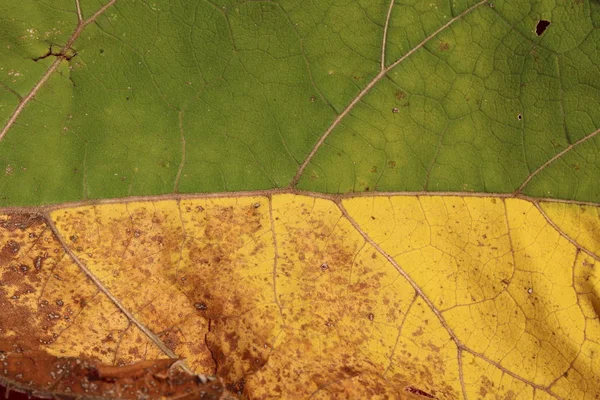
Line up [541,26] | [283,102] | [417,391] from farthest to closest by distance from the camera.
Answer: [417,391]
[283,102]
[541,26]

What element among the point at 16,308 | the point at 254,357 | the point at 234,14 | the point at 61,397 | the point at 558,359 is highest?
the point at 234,14

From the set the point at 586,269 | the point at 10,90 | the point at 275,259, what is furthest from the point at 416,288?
the point at 10,90

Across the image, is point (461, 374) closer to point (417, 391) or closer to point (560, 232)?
point (417, 391)

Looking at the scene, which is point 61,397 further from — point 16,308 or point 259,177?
point 259,177

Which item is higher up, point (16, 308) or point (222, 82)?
point (222, 82)

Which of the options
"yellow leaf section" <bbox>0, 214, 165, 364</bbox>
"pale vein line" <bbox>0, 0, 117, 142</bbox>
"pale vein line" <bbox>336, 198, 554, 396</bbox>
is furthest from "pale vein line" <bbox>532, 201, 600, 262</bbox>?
"pale vein line" <bbox>0, 0, 117, 142</bbox>

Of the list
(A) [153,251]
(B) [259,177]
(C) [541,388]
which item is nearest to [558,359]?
(C) [541,388]
